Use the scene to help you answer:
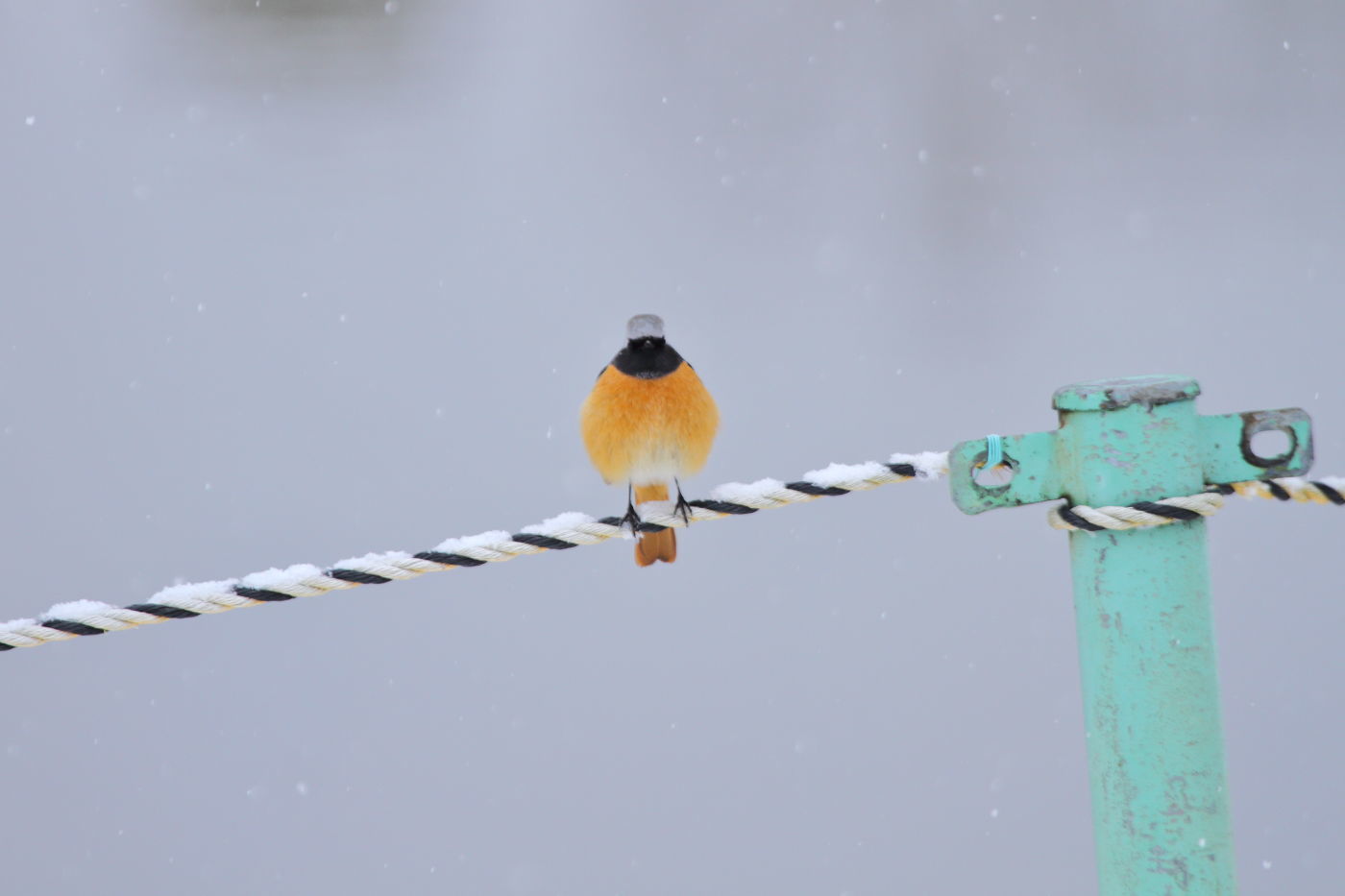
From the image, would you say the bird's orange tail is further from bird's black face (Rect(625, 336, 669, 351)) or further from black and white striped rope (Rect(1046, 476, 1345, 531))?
black and white striped rope (Rect(1046, 476, 1345, 531))

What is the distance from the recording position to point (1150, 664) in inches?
45.1

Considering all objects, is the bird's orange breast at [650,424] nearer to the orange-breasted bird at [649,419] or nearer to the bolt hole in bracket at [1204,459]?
the orange-breasted bird at [649,419]

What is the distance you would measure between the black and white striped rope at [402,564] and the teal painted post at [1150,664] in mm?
334

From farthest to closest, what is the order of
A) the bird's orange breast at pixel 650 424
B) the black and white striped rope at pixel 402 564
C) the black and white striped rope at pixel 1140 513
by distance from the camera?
the bird's orange breast at pixel 650 424
the black and white striped rope at pixel 402 564
the black and white striped rope at pixel 1140 513

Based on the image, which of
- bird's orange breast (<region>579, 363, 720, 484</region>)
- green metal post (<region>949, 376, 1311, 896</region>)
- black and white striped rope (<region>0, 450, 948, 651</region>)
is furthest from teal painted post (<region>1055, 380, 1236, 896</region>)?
bird's orange breast (<region>579, 363, 720, 484</region>)

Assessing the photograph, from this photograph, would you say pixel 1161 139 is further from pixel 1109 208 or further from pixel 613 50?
pixel 613 50

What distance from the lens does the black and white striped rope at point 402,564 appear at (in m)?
1.41

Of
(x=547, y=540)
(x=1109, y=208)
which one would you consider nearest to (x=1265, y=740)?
(x=547, y=540)

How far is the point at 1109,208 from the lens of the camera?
27.2 ft

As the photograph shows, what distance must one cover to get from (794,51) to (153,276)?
497cm

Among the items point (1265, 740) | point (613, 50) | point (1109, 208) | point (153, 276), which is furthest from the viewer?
point (613, 50)

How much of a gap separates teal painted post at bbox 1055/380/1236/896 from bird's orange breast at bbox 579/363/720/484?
4.26 feet

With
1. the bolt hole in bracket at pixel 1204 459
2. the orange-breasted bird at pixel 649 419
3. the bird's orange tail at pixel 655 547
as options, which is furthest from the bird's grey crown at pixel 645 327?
the bolt hole in bracket at pixel 1204 459

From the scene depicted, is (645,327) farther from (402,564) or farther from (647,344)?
(402,564)
